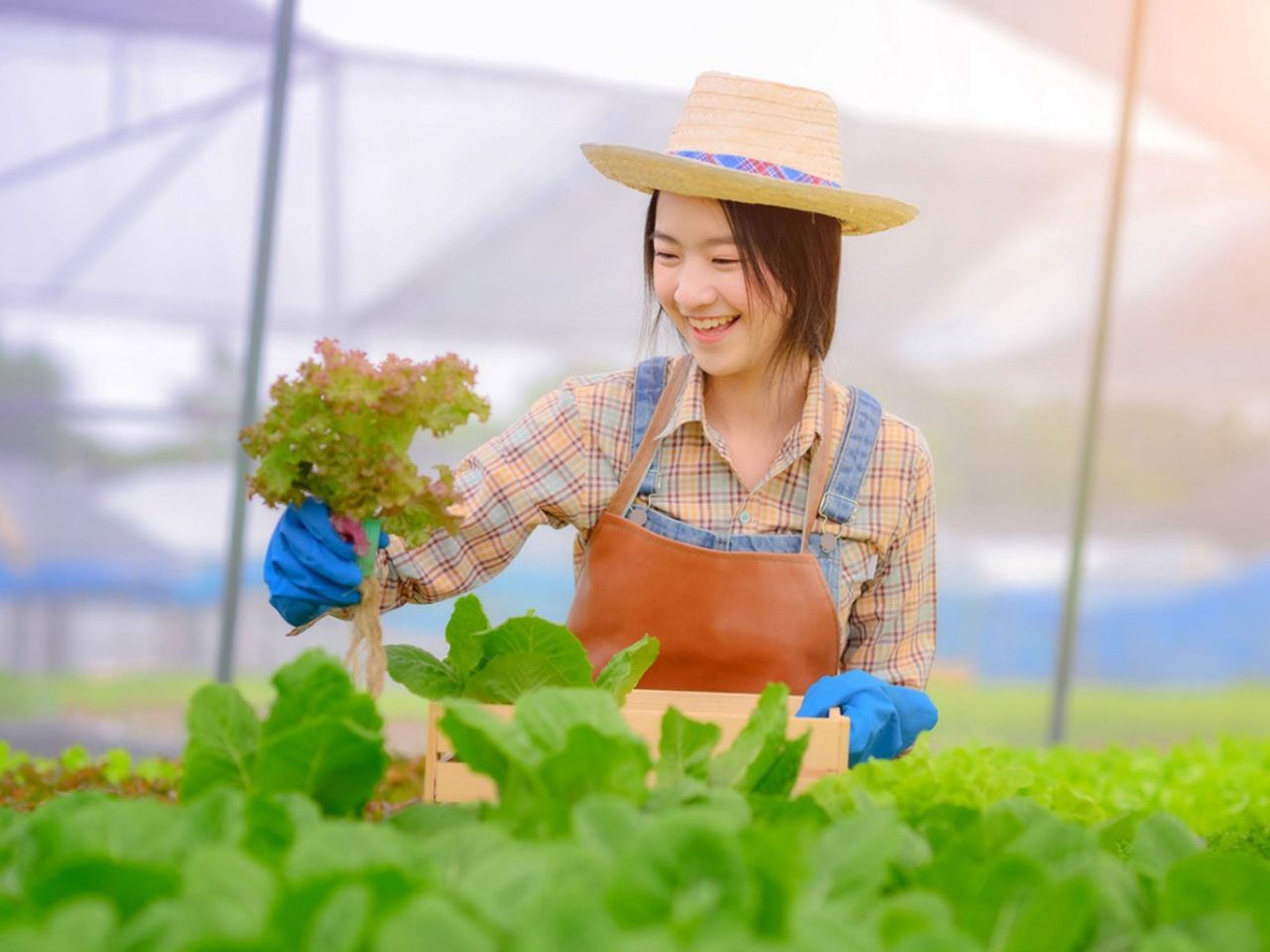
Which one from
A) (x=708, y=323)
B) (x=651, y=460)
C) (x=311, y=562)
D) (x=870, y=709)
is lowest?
(x=870, y=709)

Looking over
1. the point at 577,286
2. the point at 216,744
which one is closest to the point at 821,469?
the point at 216,744

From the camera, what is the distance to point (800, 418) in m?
2.32

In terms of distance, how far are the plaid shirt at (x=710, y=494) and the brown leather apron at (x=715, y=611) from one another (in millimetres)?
85

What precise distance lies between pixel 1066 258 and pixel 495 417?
5.46 ft

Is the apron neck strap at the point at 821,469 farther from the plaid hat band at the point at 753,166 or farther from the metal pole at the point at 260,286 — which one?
the metal pole at the point at 260,286

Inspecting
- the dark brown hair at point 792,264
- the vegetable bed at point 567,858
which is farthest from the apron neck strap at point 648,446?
the vegetable bed at point 567,858

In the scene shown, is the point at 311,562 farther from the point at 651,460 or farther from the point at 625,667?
the point at 651,460

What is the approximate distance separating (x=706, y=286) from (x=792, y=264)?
5.7 inches

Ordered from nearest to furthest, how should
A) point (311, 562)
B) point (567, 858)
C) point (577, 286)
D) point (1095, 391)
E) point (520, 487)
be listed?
1. point (567, 858)
2. point (311, 562)
3. point (520, 487)
4. point (577, 286)
5. point (1095, 391)

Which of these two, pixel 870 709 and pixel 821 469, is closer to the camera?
pixel 870 709

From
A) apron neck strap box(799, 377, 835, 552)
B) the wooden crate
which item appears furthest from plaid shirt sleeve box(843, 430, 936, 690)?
the wooden crate

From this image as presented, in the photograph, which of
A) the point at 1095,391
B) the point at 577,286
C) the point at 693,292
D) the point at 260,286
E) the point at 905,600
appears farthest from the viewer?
the point at 1095,391

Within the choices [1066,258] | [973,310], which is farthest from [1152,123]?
[973,310]

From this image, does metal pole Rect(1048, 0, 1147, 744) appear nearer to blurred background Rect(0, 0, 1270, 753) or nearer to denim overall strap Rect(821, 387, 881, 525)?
blurred background Rect(0, 0, 1270, 753)
